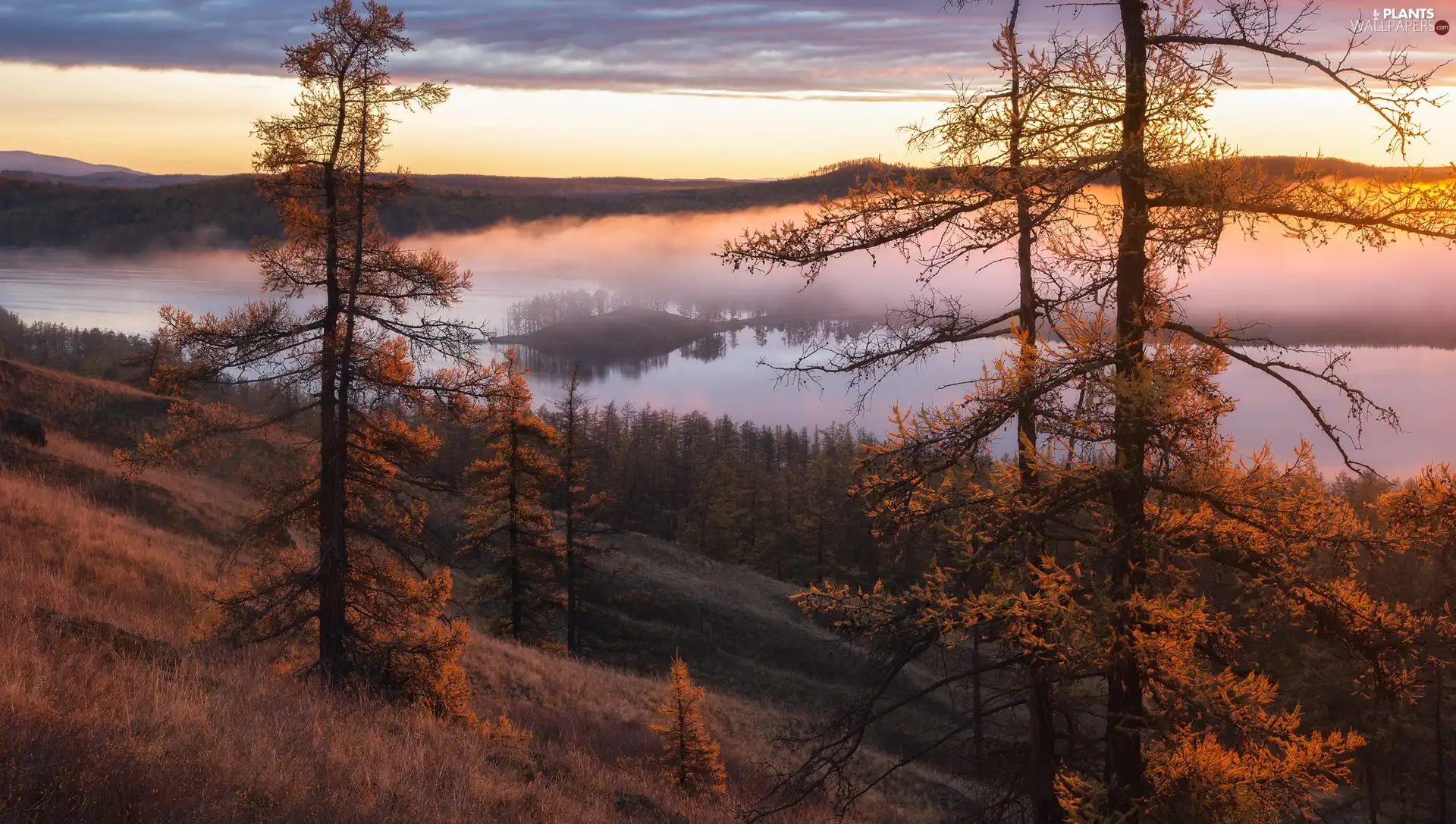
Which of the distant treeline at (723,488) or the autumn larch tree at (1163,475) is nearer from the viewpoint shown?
the autumn larch tree at (1163,475)

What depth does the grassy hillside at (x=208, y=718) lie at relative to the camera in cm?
512

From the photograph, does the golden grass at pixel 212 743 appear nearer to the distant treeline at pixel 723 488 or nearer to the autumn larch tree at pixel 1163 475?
the autumn larch tree at pixel 1163 475

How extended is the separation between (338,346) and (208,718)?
671cm

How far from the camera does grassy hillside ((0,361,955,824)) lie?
5.12 meters

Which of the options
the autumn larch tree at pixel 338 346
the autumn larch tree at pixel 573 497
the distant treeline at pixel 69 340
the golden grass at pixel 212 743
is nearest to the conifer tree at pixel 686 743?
the golden grass at pixel 212 743

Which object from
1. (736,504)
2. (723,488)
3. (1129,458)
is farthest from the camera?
(723,488)

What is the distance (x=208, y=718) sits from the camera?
267 inches

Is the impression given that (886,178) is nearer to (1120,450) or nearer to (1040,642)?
(1120,450)

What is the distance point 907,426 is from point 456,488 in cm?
889

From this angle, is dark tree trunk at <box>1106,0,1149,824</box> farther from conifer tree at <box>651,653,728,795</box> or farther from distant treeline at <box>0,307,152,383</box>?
distant treeline at <box>0,307,152,383</box>

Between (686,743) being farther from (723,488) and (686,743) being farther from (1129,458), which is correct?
(723,488)

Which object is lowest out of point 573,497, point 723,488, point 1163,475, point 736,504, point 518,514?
point 736,504

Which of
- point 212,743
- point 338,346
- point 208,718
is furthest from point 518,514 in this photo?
point 212,743

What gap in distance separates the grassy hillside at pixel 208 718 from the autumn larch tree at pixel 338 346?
1.62m
